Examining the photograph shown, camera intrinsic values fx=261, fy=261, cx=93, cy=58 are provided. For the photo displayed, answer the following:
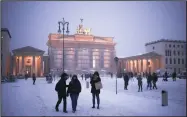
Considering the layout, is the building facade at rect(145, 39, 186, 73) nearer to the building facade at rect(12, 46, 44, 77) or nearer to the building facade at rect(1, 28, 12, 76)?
the building facade at rect(12, 46, 44, 77)


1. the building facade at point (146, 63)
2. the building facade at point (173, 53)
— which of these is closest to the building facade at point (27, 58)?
the building facade at point (146, 63)

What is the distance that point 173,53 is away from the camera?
95938 millimetres

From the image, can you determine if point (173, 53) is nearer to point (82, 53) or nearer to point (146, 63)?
point (146, 63)

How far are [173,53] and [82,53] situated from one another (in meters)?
40.8

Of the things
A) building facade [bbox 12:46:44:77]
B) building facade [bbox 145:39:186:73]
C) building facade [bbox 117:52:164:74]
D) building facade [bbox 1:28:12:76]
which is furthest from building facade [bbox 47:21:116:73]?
building facade [bbox 1:28:12:76]

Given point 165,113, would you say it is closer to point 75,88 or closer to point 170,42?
point 75,88

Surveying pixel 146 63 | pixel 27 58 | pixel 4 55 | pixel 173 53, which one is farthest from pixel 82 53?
pixel 4 55

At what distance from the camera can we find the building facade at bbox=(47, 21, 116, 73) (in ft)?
371

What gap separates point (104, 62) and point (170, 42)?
3512 centimetres

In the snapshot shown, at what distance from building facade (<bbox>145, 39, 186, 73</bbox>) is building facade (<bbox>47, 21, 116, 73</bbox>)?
88.3ft

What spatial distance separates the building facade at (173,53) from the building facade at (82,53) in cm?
2691

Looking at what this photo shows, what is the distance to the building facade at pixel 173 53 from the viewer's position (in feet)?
310

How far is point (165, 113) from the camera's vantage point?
39.0 ft

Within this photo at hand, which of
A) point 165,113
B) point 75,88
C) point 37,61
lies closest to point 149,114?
point 165,113
